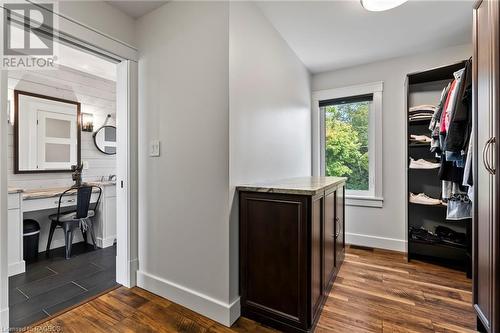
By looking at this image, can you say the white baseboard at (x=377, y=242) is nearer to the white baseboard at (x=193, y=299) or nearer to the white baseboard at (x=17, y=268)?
the white baseboard at (x=193, y=299)

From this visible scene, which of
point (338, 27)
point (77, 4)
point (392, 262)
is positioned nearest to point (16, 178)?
point (77, 4)

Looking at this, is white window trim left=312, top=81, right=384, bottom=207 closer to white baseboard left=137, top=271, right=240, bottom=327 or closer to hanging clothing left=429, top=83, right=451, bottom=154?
hanging clothing left=429, top=83, right=451, bottom=154

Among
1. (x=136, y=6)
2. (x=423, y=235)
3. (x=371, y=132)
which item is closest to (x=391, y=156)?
(x=371, y=132)

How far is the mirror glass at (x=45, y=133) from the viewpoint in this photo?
9.34 ft

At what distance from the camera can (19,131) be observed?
112 inches

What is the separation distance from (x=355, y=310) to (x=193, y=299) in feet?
3.95

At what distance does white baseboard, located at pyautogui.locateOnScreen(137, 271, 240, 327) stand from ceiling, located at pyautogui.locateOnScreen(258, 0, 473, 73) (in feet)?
7.61

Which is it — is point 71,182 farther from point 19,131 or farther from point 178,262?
point 178,262

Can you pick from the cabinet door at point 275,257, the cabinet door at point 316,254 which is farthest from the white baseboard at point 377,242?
the cabinet door at point 275,257

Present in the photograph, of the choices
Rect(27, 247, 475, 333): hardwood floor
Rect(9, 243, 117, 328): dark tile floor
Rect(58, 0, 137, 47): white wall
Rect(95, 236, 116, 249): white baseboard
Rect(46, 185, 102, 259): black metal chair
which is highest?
Rect(58, 0, 137, 47): white wall

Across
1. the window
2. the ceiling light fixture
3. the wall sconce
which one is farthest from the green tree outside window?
the wall sconce

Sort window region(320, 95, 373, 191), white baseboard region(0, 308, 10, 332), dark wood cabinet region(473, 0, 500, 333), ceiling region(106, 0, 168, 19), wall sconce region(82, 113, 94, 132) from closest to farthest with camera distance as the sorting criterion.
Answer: dark wood cabinet region(473, 0, 500, 333), white baseboard region(0, 308, 10, 332), ceiling region(106, 0, 168, 19), window region(320, 95, 373, 191), wall sconce region(82, 113, 94, 132)

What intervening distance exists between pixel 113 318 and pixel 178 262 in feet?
1.78

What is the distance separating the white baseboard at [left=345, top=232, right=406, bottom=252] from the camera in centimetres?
291
